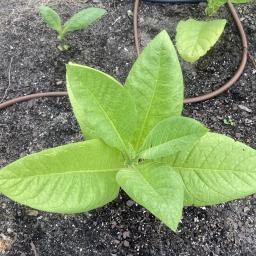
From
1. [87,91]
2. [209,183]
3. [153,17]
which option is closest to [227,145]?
[209,183]

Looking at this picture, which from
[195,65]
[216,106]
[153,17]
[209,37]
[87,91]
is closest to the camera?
[87,91]

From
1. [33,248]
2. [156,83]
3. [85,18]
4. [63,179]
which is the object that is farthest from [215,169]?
[85,18]

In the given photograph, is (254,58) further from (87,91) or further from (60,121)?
(87,91)

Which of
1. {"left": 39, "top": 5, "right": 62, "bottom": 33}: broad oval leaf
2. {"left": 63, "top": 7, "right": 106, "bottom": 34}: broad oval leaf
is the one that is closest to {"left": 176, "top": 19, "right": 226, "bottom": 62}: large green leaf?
{"left": 63, "top": 7, "right": 106, "bottom": 34}: broad oval leaf

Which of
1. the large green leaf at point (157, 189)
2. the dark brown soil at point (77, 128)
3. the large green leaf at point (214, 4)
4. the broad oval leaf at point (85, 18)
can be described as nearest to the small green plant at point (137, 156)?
the large green leaf at point (157, 189)

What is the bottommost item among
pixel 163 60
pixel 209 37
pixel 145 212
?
pixel 145 212

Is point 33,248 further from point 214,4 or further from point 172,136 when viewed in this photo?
point 214,4

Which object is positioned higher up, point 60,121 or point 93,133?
point 93,133

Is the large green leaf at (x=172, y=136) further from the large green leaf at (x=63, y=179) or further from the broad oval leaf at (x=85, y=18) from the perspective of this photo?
the broad oval leaf at (x=85, y=18)
